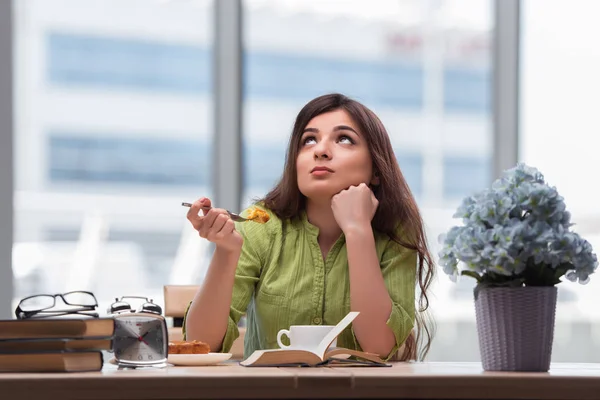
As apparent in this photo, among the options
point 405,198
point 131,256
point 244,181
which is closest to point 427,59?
point 244,181

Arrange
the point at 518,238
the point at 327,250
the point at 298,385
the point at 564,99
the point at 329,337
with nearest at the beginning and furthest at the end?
1. the point at 298,385
2. the point at 518,238
3. the point at 329,337
4. the point at 327,250
5. the point at 564,99

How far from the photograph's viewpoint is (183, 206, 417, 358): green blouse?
2.00m

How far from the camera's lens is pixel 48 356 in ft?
4.17

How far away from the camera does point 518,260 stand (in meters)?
1.41

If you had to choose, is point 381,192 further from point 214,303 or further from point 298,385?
point 298,385

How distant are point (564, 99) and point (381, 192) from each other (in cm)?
186

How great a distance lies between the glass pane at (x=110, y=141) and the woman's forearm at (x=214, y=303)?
66.4 inches

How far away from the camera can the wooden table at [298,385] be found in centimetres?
117

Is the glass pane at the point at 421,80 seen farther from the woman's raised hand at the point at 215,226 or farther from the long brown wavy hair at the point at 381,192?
the woman's raised hand at the point at 215,226

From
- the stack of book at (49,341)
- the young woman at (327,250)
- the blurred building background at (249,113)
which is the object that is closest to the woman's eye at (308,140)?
the young woman at (327,250)

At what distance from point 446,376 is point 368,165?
91cm

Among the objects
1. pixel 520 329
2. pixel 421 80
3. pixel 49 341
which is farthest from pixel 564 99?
pixel 49 341

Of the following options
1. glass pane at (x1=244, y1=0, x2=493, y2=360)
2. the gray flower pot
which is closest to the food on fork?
the gray flower pot

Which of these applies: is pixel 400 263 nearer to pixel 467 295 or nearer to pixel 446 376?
pixel 446 376
